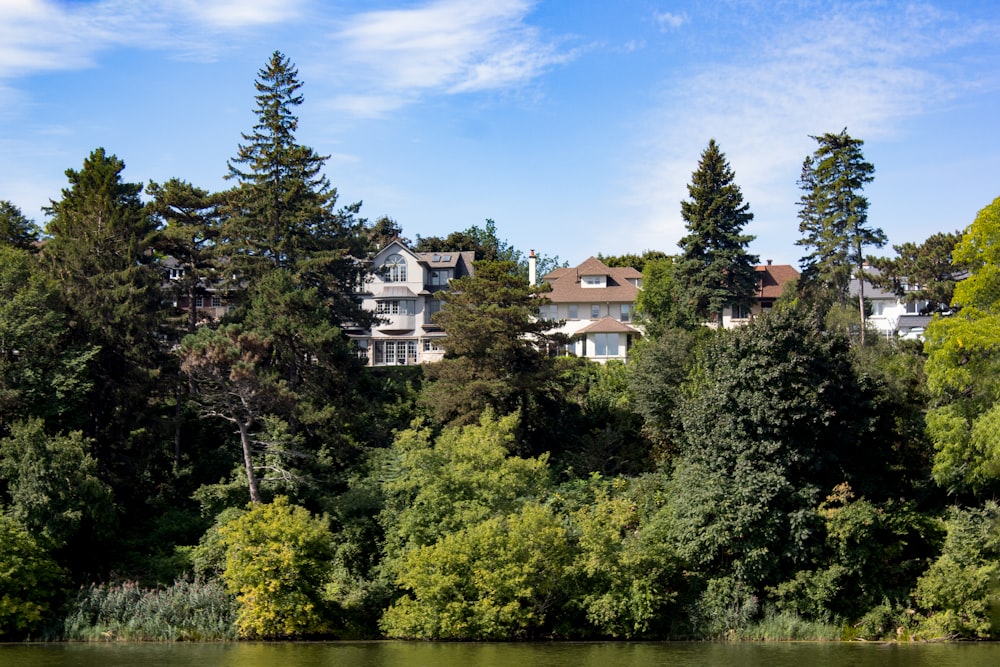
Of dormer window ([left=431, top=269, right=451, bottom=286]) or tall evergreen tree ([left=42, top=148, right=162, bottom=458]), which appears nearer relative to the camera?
tall evergreen tree ([left=42, top=148, right=162, bottom=458])

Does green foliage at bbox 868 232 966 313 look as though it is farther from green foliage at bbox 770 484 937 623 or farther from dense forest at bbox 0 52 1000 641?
green foliage at bbox 770 484 937 623

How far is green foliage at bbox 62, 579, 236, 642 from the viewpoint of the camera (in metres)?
37.3

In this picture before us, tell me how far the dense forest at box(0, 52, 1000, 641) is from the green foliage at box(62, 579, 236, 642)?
0.10 m

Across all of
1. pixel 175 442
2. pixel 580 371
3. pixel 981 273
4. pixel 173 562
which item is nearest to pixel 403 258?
pixel 580 371

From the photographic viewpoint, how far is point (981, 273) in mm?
38156

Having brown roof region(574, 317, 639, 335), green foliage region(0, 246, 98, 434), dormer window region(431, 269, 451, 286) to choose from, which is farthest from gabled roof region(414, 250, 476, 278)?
green foliage region(0, 246, 98, 434)

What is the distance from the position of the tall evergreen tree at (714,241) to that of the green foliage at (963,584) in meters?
32.3

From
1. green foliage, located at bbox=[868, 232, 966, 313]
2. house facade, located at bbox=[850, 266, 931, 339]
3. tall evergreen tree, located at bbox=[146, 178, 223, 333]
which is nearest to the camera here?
tall evergreen tree, located at bbox=[146, 178, 223, 333]

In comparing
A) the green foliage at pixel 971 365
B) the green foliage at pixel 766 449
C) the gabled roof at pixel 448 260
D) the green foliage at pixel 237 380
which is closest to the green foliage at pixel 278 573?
the green foliage at pixel 237 380

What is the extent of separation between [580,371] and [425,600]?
25187mm

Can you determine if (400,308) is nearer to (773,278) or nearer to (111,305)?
(773,278)

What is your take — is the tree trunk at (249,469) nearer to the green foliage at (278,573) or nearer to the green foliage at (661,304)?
the green foliage at (278,573)

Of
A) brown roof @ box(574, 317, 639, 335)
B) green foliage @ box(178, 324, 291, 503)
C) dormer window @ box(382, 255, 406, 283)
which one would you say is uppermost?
dormer window @ box(382, 255, 406, 283)

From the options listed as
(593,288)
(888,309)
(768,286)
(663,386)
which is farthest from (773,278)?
(663,386)
